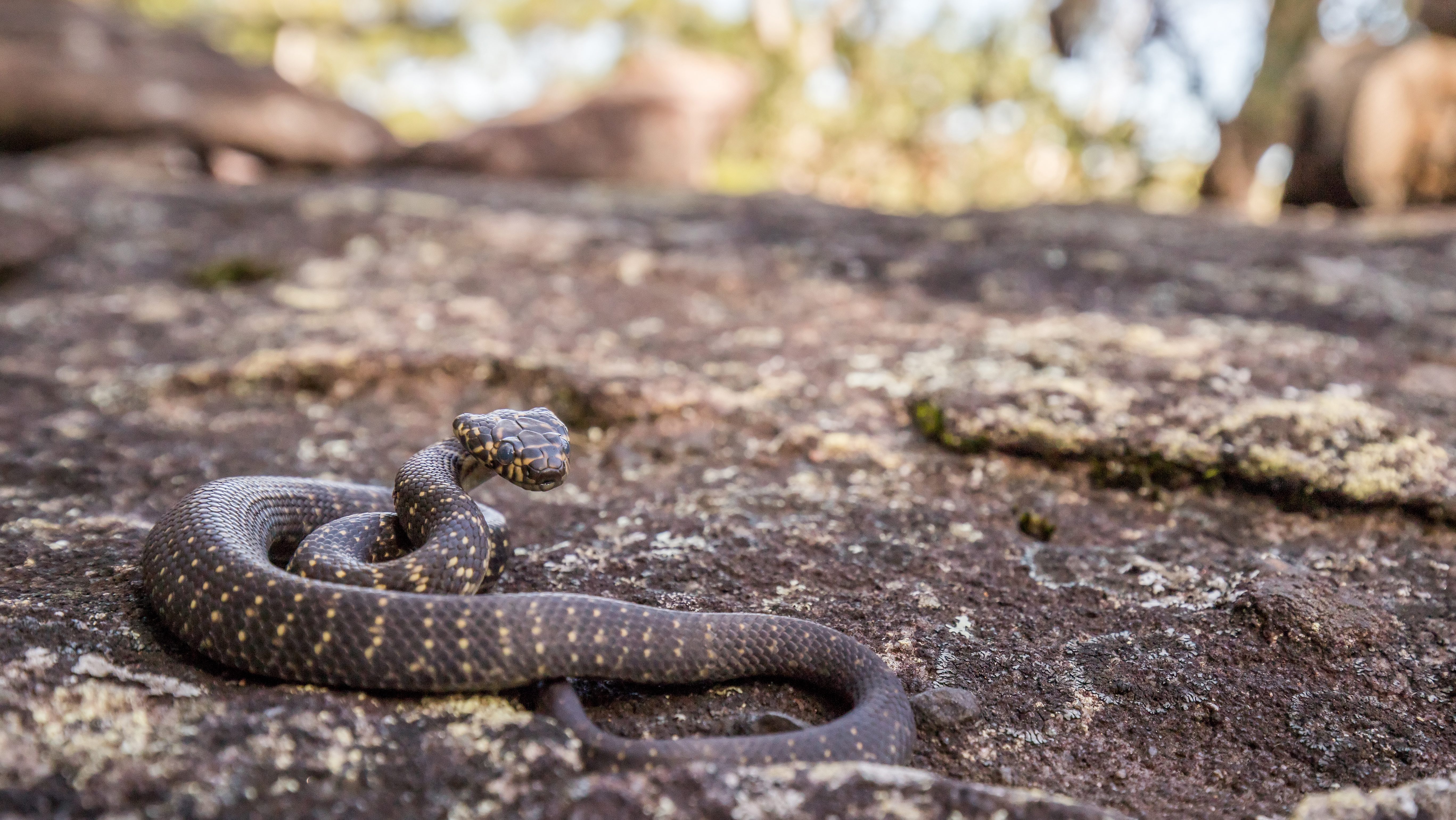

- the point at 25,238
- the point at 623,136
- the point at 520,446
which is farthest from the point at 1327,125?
the point at 25,238

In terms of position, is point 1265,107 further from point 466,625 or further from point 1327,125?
point 466,625

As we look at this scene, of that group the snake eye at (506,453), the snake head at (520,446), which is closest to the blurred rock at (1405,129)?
the snake head at (520,446)

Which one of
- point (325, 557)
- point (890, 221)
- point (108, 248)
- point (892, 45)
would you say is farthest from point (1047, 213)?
point (892, 45)

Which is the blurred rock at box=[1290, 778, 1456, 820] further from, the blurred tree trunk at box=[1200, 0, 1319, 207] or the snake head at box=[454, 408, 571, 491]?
the blurred tree trunk at box=[1200, 0, 1319, 207]

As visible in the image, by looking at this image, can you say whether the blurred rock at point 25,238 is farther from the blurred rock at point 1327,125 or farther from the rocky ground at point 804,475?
the blurred rock at point 1327,125

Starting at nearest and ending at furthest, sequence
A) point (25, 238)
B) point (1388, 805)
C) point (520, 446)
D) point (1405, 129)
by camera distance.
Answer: point (1388, 805), point (520, 446), point (25, 238), point (1405, 129)

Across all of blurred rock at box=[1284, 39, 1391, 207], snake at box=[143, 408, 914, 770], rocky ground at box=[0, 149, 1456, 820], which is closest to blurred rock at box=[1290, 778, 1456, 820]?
rocky ground at box=[0, 149, 1456, 820]
